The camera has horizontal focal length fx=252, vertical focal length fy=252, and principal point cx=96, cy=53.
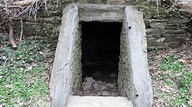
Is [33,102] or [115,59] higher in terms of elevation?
[115,59]

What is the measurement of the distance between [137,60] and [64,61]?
1225 mm

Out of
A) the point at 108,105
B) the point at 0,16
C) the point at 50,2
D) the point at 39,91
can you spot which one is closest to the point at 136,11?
the point at 50,2

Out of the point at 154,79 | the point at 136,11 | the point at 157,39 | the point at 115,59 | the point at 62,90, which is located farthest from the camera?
the point at 115,59

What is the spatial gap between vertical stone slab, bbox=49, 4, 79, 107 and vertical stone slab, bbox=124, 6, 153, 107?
1.01 m

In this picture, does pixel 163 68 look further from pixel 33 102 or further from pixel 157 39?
pixel 33 102

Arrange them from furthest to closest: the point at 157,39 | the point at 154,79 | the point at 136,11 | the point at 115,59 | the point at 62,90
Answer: the point at 115,59 → the point at 157,39 → the point at 136,11 → the point at 154,79 → the point at 62,90

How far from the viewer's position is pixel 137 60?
4.24 meters

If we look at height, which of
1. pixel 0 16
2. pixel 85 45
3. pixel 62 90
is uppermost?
pixel 0 16

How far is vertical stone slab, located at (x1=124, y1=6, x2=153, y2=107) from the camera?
12.5 ft

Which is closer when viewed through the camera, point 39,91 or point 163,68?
point 39,91

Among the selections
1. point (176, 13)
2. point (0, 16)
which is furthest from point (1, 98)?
point (176, 13)

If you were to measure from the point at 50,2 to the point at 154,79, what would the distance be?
2.64 meters

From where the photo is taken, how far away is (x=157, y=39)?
5617 mm

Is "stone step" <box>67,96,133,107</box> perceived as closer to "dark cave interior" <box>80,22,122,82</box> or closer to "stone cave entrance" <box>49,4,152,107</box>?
"stone cave entrance" <box>49,4,152,107</box>
